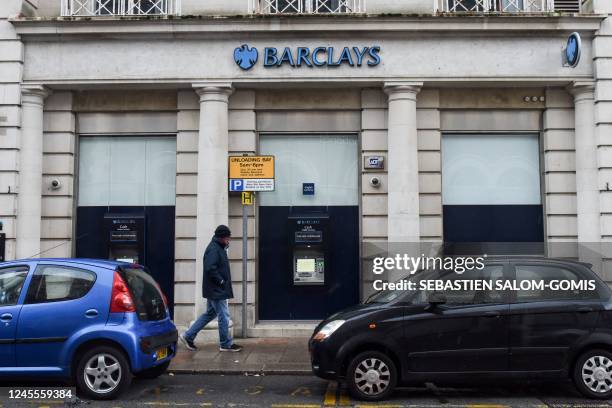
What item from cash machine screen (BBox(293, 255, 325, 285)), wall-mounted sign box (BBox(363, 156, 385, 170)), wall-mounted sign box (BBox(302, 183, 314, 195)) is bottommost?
cash machine screen (BBox(293, 255, 325, 285))

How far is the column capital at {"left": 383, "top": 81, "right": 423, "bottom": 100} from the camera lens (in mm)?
11617

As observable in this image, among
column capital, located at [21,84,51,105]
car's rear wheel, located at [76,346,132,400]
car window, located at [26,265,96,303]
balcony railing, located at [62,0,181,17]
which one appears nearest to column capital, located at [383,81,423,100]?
balcony railing, located at [62,0,181,17]

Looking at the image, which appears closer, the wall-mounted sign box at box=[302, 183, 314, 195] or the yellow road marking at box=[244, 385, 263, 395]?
the yellow road marking at box=[244, 385, 263, 395]

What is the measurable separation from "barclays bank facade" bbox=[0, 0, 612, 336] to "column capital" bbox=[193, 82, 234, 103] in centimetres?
4

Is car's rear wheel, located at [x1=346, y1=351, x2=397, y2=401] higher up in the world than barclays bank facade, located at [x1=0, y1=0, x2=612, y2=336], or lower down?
lower down

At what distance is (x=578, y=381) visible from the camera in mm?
6930

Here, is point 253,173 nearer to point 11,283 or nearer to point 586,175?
point 11,283

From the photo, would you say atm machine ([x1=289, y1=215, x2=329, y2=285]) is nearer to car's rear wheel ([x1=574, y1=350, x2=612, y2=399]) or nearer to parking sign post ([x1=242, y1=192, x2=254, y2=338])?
parking sign post ([x1=242, y1=192, x2=254, y2=338])

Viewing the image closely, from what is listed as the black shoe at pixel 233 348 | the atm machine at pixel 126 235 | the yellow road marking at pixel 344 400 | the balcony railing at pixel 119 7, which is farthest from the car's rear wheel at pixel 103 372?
the balcony railing at pixel 119 7

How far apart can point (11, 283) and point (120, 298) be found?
4.39ft

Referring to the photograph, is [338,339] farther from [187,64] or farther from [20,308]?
[187,64]

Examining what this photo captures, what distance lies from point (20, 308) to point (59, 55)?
6.51 meters

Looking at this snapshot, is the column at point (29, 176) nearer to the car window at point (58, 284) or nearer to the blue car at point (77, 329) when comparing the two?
the blue car at point (77, 329)

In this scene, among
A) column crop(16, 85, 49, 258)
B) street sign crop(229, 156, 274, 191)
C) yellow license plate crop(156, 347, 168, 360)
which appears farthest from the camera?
column crop(16, 85, 49, 258)
